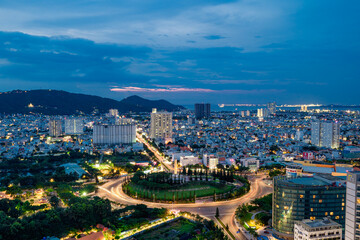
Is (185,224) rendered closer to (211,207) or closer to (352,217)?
(211,207)

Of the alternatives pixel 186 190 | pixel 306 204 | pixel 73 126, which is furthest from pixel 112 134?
pixel 306 204

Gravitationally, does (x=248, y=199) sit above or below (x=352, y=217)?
below

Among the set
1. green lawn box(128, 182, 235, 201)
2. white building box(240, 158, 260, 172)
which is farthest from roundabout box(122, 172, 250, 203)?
white building box(240, 158, 260, 172)

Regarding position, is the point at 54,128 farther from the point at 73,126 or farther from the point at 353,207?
the point at 353,207

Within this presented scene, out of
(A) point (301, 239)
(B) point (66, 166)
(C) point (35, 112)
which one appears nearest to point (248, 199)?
(A) point (301, 239)

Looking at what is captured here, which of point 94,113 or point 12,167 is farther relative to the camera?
point 94,113

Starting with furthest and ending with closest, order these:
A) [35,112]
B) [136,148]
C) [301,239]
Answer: [35,112]
[136,148]
[301,239]

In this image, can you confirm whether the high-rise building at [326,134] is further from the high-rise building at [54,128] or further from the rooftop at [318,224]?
the high-rise building at [54,128]

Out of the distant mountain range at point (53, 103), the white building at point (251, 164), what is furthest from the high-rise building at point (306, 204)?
the distant mountain range at point (53, 103)
